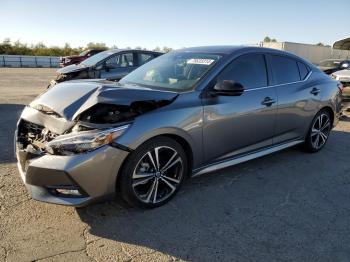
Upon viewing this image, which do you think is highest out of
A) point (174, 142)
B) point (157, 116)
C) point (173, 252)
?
point (157, 116)

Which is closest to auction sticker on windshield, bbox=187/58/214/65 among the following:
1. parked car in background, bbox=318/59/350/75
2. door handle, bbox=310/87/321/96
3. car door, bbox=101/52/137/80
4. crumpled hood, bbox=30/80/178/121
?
crumpled hood, bbox=30/80/178/121

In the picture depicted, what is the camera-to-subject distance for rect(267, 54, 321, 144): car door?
15.4 feet

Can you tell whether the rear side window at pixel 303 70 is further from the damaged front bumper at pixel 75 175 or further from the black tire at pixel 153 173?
the damaged front bumper at pixel 75 175

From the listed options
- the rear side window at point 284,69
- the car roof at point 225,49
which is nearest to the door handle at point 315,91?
the rear side window at point 284,69

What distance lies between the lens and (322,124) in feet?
18.6

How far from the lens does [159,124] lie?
11.0 ft

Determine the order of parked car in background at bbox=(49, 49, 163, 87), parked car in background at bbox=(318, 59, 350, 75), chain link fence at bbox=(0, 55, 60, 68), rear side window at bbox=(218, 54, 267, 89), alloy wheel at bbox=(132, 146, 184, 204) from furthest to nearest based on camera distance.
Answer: chain link fence at bbox=(0, 55, 60, 68) → parked car in background at bbox=(318, 59, 350, 75) → parked car in background at bbox=(49, 49, 163, 87) → rear side window at bbox=(218, 54, 267, 89) → alloy wheel at bbox=(132, 146, 184, 204)

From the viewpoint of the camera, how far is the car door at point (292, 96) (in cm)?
471

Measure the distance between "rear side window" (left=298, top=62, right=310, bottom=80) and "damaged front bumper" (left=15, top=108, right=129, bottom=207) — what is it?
3249 millimetres

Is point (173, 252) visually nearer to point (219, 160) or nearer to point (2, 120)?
point (219, 160)

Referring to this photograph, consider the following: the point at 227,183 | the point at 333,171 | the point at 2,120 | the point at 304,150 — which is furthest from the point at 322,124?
the point at 2,120

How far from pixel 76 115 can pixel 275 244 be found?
2.11m

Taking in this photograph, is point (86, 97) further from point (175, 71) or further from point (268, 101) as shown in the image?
point (268, 101)

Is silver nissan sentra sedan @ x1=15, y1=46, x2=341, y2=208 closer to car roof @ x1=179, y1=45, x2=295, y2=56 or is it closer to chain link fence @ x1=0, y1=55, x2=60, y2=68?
car roof @ x1=179, y1=45, x2=295, y2=56
